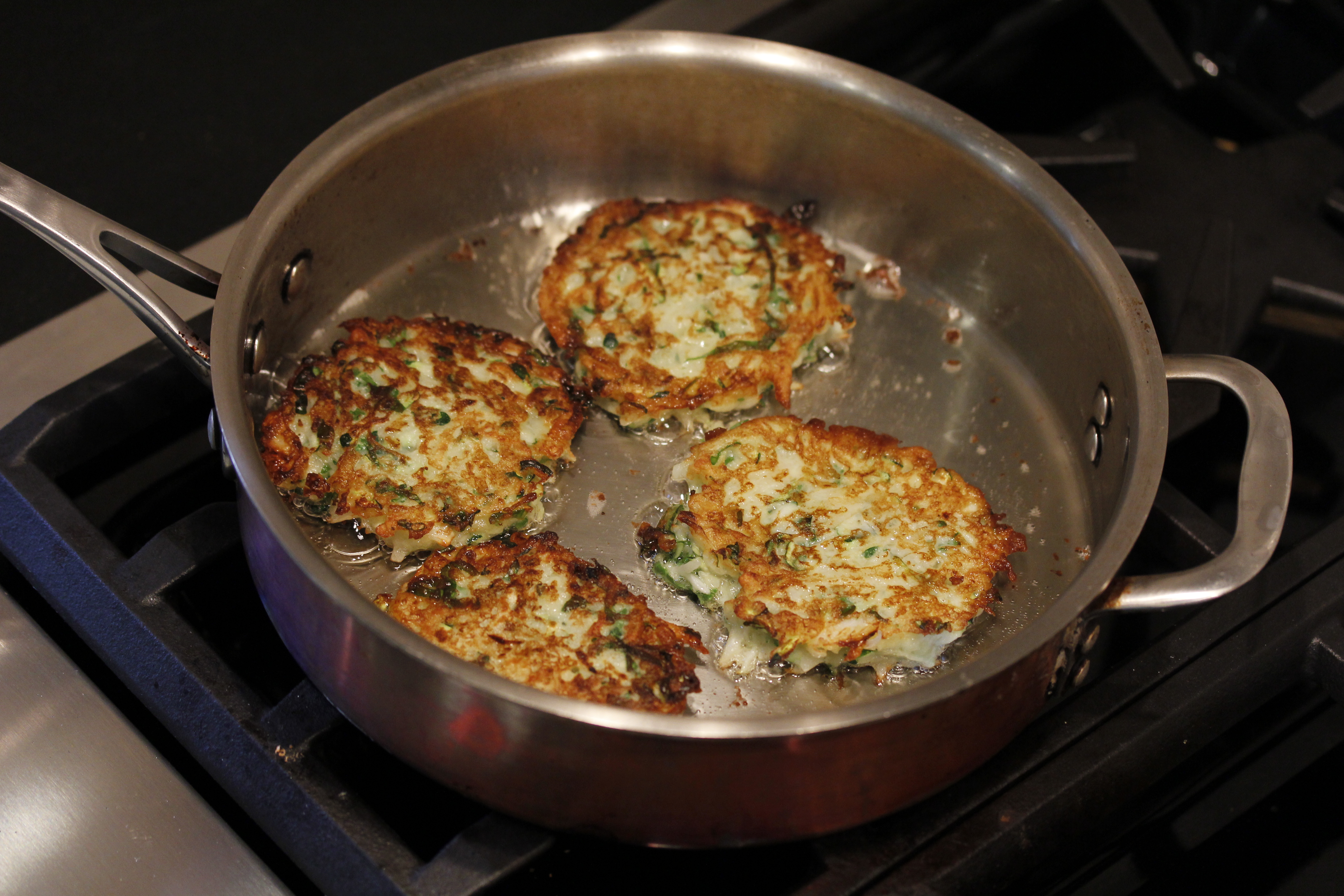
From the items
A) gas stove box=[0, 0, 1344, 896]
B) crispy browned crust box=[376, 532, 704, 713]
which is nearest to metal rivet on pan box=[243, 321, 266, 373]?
gas stove box=[0, 0, 1344, 896]

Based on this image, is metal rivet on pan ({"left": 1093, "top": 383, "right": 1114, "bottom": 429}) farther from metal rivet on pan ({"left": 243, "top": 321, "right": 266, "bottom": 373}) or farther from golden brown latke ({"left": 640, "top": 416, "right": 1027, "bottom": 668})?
metal rivet on pan ({"left": 243, "top": 321, "right": 266, "bottom": 373})

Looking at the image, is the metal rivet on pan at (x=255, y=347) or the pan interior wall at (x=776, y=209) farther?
the pan interior wall at (x=776, y=209)

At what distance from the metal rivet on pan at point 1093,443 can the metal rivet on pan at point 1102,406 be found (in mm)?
12

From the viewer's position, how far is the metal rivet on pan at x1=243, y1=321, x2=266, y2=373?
189cm

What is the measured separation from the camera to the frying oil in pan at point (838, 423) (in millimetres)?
1834

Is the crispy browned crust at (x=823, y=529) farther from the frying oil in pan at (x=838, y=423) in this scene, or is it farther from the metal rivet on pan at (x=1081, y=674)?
the metal rivet on pan at (x=1081, y=674)

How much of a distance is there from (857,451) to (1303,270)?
118cm

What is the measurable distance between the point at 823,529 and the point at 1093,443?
56cm

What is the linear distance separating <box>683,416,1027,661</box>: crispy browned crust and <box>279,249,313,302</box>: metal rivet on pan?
787mm

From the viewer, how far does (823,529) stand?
1.87 m

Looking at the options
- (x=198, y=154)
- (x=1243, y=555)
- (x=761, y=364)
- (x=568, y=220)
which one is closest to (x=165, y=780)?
(x=761, y=364)

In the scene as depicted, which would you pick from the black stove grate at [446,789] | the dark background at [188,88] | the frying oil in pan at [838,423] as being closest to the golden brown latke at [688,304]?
the frying oil in pan at [838,423]

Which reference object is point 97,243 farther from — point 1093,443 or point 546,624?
point 1093,443

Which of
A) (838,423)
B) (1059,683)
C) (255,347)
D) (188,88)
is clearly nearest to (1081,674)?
(1059,683)
